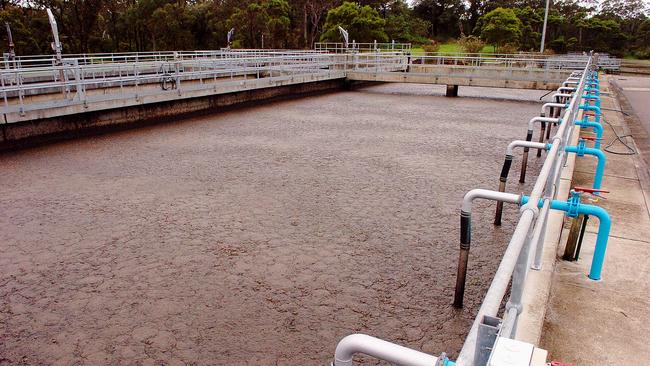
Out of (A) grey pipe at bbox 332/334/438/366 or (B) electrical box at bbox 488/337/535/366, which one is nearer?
(B) electrical box at bbox 488/337/535/366

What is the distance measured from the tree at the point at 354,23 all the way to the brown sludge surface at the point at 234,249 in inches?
1280

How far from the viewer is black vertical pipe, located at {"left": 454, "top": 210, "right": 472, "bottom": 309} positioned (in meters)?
4.18

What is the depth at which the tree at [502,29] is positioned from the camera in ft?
145

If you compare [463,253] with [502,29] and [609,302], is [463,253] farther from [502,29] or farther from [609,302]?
[502,29]

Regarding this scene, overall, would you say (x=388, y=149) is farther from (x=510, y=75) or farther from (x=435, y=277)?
(x=510, y=75)

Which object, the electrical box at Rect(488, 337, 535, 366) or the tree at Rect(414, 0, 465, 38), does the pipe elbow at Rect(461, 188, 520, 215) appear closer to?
the electrical box at Rect(488, 337, 535, 366)

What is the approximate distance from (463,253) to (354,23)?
Result: 132 ft

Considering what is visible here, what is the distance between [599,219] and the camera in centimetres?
420

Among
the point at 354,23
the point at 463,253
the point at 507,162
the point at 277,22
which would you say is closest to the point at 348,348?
the point at 463,253

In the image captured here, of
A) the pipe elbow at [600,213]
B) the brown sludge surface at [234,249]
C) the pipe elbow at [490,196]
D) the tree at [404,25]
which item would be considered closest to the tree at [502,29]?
the tree at [404,25]

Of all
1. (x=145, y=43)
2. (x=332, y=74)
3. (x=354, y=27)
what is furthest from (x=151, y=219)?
(x=145, y=43)

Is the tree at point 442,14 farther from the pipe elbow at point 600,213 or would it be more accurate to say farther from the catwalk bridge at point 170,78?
the pipe elbow at point 600,213

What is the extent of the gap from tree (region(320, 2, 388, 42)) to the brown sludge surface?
32.5 meters

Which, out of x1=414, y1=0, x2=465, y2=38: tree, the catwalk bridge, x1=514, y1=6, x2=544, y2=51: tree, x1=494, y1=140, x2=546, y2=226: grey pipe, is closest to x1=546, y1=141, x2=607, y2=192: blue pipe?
x1=494, y1=140, x2=546, y2=226: grey pipe
